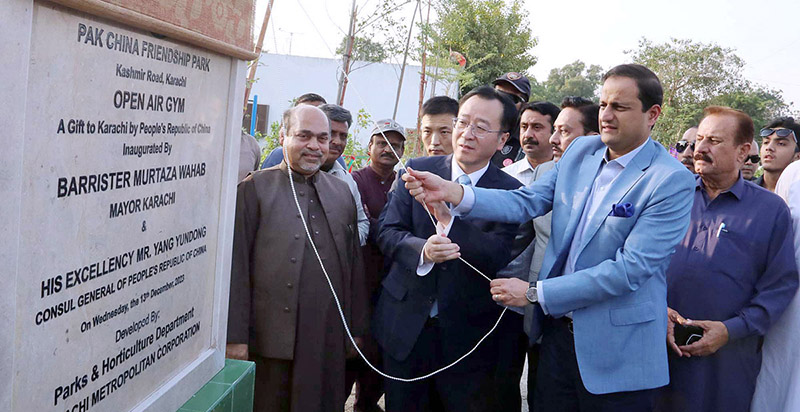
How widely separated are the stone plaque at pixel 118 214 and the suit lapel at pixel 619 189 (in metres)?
1.47

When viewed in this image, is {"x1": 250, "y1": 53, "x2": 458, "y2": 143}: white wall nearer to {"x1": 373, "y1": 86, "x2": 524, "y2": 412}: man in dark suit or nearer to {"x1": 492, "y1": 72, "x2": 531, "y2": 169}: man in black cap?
{"x1": 492, "y1": 72, "x2": 531, "y2": 169}: man in black cap

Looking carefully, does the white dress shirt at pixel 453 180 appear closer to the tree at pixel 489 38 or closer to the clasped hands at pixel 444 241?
the clasped hands at pixel 444 241

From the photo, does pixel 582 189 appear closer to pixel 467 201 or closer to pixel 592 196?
pixel 592 196

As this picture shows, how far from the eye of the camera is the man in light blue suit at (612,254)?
7.83ft

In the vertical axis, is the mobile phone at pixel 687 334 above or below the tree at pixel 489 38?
below

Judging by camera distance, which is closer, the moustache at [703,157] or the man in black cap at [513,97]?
the moustache at [703,157]

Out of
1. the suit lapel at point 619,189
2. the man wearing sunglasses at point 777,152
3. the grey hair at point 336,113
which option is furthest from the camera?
the man wearing sunglasses at point 777,152

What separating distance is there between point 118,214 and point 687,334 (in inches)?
99.8

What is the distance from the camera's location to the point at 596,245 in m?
2.49

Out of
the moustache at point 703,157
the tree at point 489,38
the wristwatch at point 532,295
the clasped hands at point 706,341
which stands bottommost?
the clasped hands at point 706,341

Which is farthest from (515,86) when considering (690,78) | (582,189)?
(690,78)

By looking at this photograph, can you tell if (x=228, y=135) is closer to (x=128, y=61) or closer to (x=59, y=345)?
(x=128, y=61)

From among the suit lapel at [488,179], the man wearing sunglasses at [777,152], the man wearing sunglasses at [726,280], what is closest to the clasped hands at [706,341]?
the man wearing sunglasses at [726,280]

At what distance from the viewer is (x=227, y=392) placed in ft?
6.43
